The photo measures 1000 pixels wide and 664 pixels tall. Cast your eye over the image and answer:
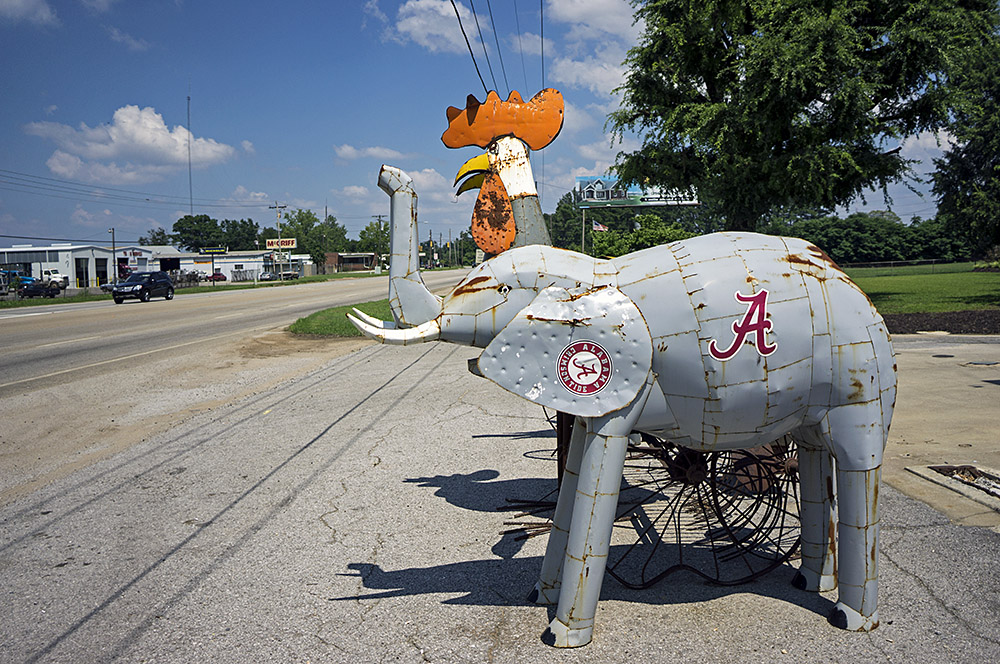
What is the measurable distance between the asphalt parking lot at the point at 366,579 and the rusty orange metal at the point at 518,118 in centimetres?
271

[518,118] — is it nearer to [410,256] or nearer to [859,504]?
[410,256]

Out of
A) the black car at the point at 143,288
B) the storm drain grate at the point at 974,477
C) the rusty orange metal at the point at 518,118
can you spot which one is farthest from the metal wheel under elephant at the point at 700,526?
the black car at the point at 143,288

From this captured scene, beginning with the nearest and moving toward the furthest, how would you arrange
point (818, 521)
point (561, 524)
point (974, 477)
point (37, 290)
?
point (561, 524)
point (818, 521)
point (974, 477)
point (37, 290)

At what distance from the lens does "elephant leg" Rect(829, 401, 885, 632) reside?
3262 millimetres

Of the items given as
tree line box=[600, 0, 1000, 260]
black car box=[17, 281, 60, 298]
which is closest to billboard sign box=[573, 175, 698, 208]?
tree line box=[600, 0, 1000, 260]

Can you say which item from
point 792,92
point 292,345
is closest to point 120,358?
point 292,345

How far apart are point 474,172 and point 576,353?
131 centimetres

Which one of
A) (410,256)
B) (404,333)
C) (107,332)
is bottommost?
(107,332)

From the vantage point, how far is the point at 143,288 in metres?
32.0

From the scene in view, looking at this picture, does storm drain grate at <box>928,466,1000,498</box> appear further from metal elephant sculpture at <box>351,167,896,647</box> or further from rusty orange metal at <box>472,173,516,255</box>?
rusty orange metal at <box>472,173,516,255</box>

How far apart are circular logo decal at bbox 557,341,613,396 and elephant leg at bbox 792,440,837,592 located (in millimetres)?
1412

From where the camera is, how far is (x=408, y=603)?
3684mm

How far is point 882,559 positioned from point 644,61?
2025 centimetres

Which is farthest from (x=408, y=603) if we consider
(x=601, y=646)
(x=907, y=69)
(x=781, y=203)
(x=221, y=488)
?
(x=907, y=69)
